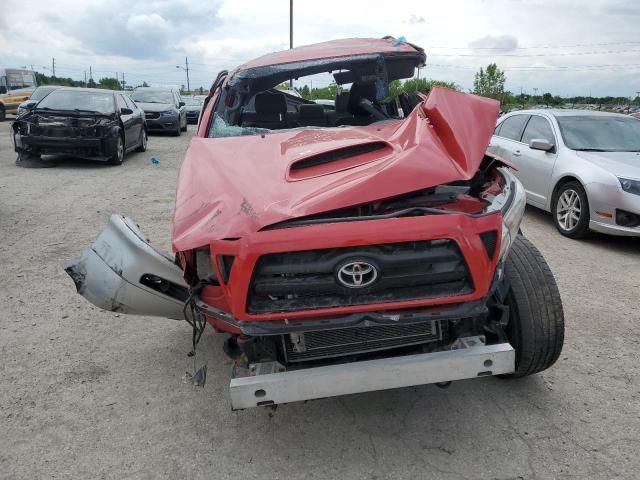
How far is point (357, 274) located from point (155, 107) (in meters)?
15.5

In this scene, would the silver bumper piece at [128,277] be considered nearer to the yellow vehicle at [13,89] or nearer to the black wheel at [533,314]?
the black wheel at [533,314]

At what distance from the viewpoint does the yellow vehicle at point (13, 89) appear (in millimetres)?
20742

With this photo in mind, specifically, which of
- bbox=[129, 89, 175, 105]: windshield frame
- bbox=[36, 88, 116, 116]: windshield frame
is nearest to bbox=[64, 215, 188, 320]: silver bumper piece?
bbox=[36, 88, 116, 116]: windshield frame

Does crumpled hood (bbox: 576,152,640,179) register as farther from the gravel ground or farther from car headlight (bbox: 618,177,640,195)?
the gravel ground

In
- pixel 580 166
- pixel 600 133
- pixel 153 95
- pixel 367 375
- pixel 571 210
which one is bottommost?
pixel 571 210

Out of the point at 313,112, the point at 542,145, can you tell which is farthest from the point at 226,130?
the point at 542,145

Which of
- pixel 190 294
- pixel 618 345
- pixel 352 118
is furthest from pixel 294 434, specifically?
pixel 352 118

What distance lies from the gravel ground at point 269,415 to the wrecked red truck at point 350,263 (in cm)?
39

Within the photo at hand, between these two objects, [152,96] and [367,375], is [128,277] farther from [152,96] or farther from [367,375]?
[152,96]

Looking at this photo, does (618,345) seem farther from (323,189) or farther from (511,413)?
(323,189)

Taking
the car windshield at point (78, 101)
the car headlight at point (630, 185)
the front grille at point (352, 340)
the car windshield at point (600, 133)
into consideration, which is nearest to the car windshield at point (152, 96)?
the car windshield at point (78, 101)

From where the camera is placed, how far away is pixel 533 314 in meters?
2.79

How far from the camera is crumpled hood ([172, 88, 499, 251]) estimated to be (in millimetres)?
2371

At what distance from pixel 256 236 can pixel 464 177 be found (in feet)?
3.44
